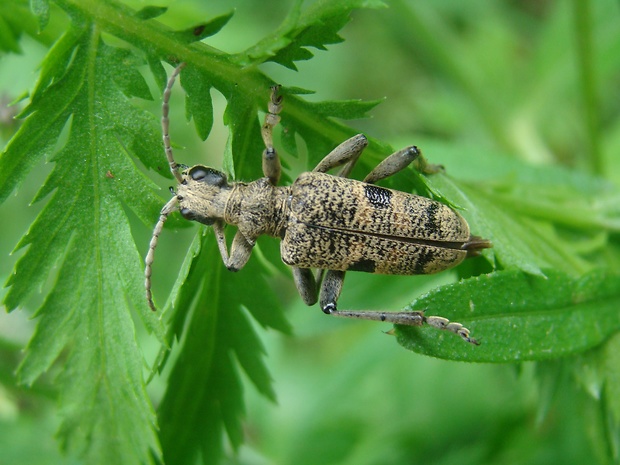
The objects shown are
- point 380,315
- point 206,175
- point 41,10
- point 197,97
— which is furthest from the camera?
point 206,175

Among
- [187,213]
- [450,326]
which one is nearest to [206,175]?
[187,213]

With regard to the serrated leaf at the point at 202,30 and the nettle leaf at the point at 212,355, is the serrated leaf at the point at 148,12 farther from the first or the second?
the nettle leaf at the point at 212,355

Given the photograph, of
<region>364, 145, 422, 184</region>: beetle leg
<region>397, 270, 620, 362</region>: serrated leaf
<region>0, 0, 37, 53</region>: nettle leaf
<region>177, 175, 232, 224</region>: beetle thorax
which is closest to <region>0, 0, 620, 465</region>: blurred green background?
<region>0, 0, 37, 53</region>: nettle leaf

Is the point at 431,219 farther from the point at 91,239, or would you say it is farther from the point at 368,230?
the point at 91,239

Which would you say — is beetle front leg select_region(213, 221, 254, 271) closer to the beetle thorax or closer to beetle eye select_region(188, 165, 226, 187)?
the beetle thorax

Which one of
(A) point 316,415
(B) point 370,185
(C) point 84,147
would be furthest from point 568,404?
(C) point 84,147

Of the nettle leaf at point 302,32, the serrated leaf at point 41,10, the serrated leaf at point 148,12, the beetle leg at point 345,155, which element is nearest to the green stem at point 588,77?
the beetle leg at point 345,155
